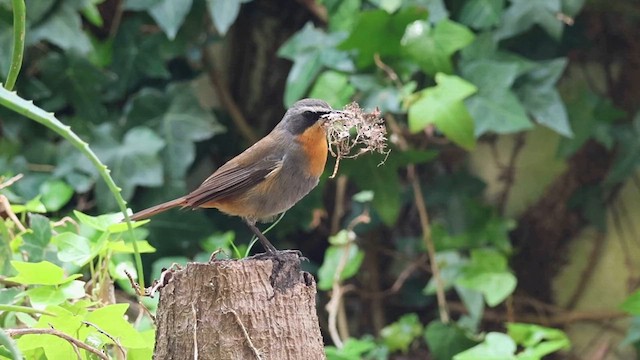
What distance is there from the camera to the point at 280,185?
6.13ft

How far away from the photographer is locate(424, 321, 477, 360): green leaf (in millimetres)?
3037

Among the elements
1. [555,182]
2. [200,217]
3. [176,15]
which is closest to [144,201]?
[200,217]

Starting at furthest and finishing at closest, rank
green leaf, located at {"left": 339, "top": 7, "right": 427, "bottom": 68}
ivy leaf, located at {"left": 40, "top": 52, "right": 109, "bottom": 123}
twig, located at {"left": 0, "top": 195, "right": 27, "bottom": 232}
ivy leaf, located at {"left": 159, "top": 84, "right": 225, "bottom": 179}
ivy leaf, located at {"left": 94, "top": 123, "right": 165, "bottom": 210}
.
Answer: ivy leaf, located at {"left": 40, "top": 52, "right": 109, "bottom": 123} < ivy leaf, located at {"left": 159, "top": 84, "right": 225, "bottom": 179} < ivy leaf, located at {"left": 94, "top": 123, "right": 165, "bottom": 210} < green leaf, located at {"left": 339, "top": 7, "right": 427, "bottom": 68} < twig, located at {"left": 0, "top": 195, "right": 27, "bottom": 232}

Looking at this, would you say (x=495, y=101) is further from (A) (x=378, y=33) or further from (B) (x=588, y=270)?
(B) (x=588, y=270)

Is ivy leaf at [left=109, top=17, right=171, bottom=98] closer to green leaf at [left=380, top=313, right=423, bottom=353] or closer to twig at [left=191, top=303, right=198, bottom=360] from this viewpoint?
green leaf at [left=380, top=313, right=423, bottom=353]

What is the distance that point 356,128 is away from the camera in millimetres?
1704

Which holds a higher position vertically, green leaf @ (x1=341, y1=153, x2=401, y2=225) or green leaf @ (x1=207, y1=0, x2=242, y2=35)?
green leaf @ (x1=207, y1=0, x2=242, y2=35)

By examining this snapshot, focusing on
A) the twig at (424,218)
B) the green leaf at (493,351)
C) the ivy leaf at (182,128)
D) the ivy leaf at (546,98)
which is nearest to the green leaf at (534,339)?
the green leaf at (493,351)

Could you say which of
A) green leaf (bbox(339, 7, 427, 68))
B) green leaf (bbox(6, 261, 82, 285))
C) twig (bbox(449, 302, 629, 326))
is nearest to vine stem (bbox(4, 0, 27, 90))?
green leaf (bbox(6, 261, 82, 285))

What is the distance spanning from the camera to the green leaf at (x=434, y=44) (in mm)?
2781

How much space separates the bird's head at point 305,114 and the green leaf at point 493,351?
645 millimetres

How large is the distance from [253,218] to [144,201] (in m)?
1.25

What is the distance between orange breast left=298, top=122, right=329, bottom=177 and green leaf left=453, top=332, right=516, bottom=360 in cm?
57

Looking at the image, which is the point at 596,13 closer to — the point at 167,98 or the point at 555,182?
the point at 555,182
